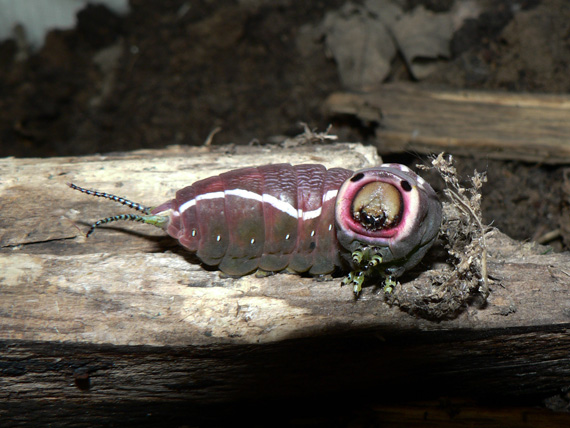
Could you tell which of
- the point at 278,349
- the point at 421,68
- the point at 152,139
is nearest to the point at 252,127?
the point at 152,139

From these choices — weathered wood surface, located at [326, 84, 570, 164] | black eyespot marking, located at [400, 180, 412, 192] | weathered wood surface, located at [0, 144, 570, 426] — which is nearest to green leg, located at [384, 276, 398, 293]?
weathered wood surface, located at [0, 144, 570, 426]

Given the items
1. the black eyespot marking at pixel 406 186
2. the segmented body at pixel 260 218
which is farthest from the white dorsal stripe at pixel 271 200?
the black eyespot marking at pixel 406 186

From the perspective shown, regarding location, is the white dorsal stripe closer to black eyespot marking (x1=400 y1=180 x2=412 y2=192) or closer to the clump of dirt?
black eyespot marking (x1=400 y1=180 x2=412 y2=192)

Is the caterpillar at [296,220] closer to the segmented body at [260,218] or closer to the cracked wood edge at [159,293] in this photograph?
the segmented body at [260,218]

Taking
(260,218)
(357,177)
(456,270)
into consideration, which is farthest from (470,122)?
(260,218)

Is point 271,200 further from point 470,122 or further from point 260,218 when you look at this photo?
point 470,122

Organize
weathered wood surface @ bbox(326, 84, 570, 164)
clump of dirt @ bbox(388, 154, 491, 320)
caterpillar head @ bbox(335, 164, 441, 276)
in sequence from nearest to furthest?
caterpillar head @ bbox(335, 164, 441, 276), clump of dirt @ bbox(388, 154, 491, 320), weathered wood surface @ bbox(326, 84, 570, 164)
